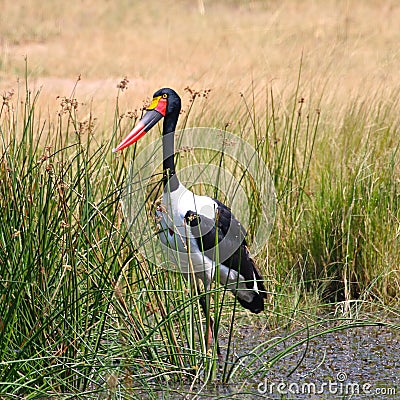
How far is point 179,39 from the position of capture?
16.8 meters

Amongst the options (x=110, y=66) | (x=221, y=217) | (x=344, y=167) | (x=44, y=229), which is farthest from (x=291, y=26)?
(x=44, y=229)

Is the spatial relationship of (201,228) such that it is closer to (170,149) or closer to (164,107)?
(170,149)

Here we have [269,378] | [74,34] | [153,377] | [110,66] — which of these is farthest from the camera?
[74,34]

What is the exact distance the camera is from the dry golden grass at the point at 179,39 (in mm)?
9297

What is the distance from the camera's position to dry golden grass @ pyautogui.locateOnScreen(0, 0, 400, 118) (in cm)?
930

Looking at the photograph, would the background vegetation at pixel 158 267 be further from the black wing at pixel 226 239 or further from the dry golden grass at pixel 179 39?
the dry golden grass at pixel 179 39

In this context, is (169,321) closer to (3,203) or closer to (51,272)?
(51,272)

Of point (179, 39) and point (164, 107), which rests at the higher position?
point (164, 107)

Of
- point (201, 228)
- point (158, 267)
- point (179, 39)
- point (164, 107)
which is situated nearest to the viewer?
point (158, 267)

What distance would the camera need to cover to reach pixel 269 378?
141 inches

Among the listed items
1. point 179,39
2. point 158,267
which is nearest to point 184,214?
point 158,267

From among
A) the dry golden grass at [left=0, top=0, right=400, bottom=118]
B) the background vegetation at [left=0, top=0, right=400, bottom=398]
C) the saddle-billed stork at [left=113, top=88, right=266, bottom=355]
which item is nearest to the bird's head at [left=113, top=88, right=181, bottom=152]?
the saddle-billed stork at [left=113, top=88, right=266, bottom=355]

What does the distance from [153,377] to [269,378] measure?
66 centimetres

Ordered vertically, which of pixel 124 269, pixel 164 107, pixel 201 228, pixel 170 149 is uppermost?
pixel 164 107
